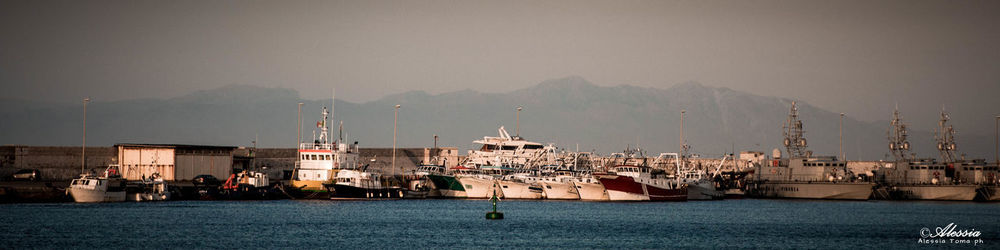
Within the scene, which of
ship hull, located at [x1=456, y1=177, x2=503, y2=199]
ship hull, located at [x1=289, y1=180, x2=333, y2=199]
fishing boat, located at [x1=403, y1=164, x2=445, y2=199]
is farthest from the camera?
fishing boat, located at [x1=403, y1=164, x2=445, y2=199]

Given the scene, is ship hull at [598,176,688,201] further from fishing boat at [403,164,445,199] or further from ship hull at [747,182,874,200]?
ship hull at [747,182,874,200]

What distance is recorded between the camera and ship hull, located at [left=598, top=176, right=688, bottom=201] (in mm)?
90188

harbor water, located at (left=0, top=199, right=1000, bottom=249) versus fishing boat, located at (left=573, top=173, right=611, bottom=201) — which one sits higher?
fishing boat, located at (left=573, top=173, right=611, bottom=201)

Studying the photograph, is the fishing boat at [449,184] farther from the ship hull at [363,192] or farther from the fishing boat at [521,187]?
the ship hull at [363,192]

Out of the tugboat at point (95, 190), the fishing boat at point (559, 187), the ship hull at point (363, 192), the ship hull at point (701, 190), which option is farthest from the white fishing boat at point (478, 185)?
the tugboat at point (95, 190)

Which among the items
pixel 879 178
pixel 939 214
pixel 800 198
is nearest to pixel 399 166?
pixel 800 198

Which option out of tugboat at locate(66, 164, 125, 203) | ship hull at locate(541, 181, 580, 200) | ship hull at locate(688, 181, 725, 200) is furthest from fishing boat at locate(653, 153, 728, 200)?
tugboat at locate(66, 164, 125, 203)

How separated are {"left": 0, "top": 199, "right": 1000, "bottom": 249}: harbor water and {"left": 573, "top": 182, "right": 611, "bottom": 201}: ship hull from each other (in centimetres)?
781

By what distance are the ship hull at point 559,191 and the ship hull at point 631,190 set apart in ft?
14.6

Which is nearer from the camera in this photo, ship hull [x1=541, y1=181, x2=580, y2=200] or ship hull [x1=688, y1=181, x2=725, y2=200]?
ship hull [x1=541, y1=181, x2=580, y2=200]

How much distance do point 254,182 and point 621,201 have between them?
2944 centimetres

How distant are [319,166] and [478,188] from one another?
50.2ft

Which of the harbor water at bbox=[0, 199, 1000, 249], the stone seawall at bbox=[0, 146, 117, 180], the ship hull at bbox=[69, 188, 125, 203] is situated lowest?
the harbor water at bbox=[0, 199, 1000, 249]

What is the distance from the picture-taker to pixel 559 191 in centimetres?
9644
